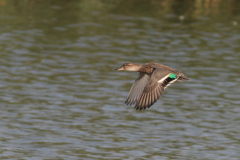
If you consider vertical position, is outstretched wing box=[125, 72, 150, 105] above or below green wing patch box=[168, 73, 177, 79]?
below

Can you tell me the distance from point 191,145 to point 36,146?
278 cm

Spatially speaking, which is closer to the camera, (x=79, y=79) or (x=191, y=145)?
(x=191, y=145)

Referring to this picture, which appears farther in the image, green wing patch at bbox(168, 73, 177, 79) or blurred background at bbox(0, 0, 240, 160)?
blurred background at bbox(0, 0, 240, 160)

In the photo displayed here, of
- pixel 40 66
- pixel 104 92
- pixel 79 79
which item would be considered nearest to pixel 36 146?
pixel 104 92

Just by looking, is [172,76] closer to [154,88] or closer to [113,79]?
[154,88]

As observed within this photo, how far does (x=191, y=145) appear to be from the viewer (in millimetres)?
11180

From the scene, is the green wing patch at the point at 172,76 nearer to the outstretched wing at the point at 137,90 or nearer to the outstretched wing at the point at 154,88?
the outstretched wing at the point at 154,88

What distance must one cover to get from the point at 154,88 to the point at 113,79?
6.75 meters

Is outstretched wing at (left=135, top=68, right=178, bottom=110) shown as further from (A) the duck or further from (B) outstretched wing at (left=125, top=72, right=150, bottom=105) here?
(B) outstretched wing at (left=125, top=72, right=150, bottom=105)

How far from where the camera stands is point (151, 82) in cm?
920

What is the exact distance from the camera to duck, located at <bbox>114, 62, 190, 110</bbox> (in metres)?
9.03

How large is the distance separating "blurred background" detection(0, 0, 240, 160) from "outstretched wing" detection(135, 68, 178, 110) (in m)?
1.58

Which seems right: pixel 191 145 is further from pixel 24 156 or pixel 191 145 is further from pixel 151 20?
pixel 151 20

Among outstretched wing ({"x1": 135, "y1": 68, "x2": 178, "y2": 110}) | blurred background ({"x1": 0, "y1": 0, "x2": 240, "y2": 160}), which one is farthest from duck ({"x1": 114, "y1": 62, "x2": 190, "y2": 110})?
blurred background ({"x1": 0, "y1": 0, "x2": 240, "y2": 160})
